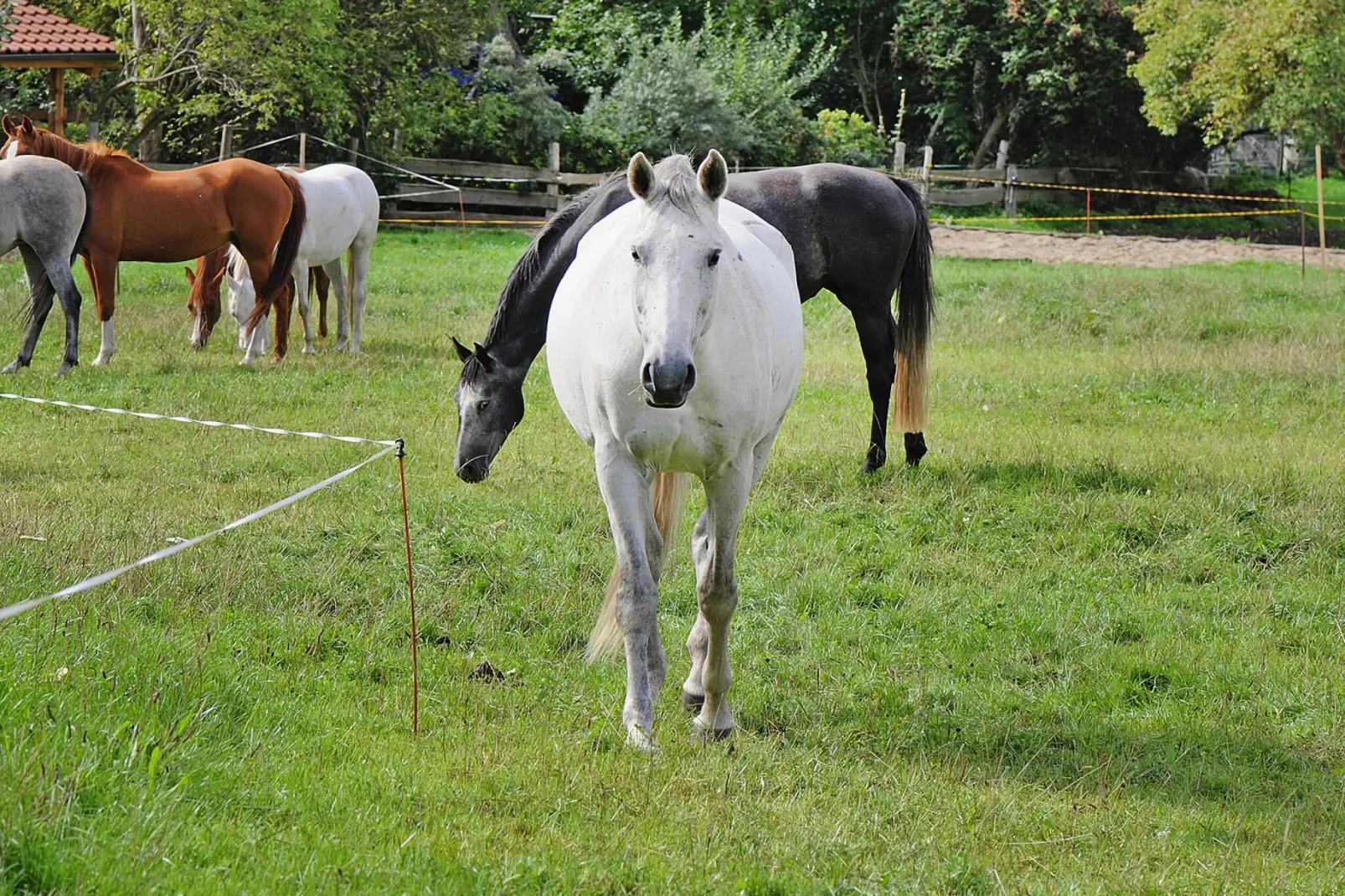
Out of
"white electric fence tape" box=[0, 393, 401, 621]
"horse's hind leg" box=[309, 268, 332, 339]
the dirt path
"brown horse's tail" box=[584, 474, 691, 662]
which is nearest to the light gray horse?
"horse's hind leg" box=[309, 268, 332, 339]

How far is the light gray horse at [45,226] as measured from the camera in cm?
1079

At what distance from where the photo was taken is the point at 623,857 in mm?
3279

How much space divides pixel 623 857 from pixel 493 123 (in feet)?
83.2

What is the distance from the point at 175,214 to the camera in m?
11.9

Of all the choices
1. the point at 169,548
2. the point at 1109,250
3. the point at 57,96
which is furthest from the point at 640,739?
the point at 1109,250

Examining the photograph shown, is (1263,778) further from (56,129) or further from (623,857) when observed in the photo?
(56,129)

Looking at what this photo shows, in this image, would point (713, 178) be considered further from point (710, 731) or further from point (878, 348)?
point (878, 348)

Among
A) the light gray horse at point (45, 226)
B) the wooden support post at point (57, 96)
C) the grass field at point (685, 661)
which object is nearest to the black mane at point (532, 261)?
the grass field at point (685, 661)

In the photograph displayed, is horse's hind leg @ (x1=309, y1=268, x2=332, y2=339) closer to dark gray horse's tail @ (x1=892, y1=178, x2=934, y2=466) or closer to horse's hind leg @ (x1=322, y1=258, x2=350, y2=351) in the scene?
horse's hind leg @ (x1=322, y1=258, x2=350, y2=351)

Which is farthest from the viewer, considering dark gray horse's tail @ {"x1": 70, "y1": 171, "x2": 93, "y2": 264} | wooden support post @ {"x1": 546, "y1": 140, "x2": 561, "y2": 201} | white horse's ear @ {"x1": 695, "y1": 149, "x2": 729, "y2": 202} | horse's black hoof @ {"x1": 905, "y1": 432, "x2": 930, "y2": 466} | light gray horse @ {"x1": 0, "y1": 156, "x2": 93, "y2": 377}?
wooden support post @ {"x1": 546, "y1": 140, "x2": 561, "y2": 201}

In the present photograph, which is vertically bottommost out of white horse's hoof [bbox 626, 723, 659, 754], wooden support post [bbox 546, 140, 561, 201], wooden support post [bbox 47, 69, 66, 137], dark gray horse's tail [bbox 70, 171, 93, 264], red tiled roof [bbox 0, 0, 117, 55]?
white horse's hoof [bbox 626, 723, 659, 754]

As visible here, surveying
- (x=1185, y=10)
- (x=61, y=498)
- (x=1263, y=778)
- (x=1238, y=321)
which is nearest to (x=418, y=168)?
(x=1185, y=10)

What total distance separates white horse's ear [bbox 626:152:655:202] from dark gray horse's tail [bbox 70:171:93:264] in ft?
28.7

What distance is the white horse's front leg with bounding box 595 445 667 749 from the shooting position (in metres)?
4.44
